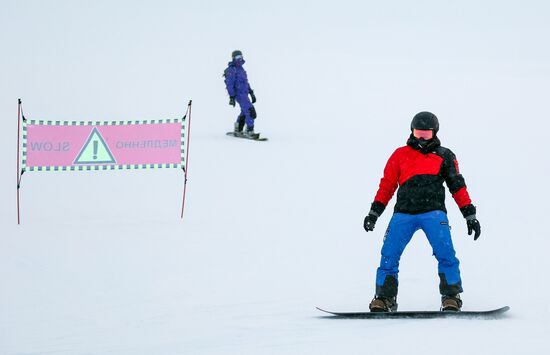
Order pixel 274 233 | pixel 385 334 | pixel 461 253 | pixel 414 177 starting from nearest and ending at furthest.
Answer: pixel 385 334, pixel 414 177, pixel 461 253, pixel 274 233

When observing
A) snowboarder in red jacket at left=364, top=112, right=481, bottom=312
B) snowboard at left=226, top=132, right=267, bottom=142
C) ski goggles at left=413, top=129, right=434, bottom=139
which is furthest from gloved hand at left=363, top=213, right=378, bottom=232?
snowboard at left=226, top=132, right=267, bottom=142

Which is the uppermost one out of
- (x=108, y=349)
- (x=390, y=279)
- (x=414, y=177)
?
(x=414, y=177)

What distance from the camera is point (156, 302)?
25.1ft

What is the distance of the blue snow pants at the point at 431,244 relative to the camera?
21.3 ft

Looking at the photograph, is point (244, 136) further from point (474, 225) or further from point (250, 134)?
point (474, 225)

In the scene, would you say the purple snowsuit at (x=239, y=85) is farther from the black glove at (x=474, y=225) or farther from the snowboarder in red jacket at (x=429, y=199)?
the black glove at (x=474, y=225)

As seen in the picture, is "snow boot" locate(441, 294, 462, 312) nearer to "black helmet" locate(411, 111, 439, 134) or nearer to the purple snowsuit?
"black helmet" locate(411, 111, 439, 134)

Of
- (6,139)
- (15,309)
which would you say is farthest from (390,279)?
(6,139)

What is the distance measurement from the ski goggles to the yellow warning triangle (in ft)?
19.9

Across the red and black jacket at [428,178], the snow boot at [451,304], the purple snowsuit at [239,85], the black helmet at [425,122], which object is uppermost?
the purple snowsuit at [239,85]

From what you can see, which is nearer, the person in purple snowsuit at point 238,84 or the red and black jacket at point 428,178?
the red and black jacket at point 428,178

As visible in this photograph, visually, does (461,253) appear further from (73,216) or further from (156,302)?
(73,216)

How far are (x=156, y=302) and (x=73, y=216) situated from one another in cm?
448

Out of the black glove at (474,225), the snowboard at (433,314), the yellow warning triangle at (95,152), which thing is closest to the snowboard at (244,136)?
the yellow warning triangle at (95,152)
